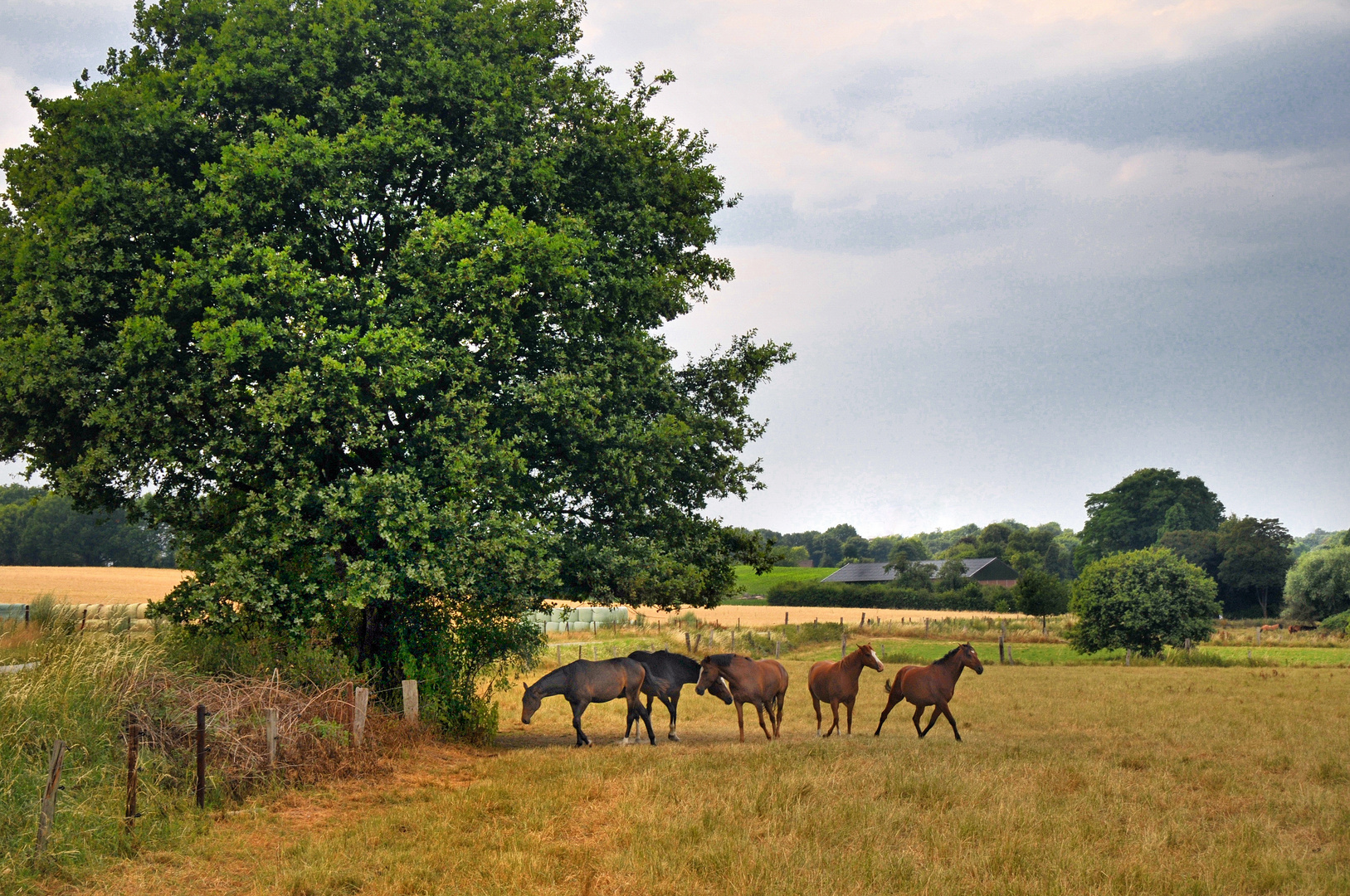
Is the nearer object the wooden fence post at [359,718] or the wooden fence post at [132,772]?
the wooden fence post at [132,772]

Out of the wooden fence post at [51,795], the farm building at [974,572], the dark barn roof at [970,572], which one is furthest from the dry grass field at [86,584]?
the farm building at [974,572]

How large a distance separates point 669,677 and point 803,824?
9053 millimetres

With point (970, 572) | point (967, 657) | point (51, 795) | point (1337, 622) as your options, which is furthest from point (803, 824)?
point (970, 572)

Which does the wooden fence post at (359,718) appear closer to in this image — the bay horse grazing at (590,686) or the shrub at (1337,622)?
the bay horse grazing at (590,686)

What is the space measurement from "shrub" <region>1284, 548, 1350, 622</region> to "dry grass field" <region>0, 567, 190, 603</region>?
304ft

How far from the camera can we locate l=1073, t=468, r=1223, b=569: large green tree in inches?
4825

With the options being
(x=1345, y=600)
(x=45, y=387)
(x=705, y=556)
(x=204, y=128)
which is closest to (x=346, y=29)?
(x=204, y=128)

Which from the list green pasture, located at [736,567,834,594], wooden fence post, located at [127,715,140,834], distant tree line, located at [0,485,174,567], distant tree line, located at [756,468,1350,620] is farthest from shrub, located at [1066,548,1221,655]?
distant tree line, located at [0,485,174,567]

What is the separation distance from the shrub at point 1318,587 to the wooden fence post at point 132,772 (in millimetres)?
97648

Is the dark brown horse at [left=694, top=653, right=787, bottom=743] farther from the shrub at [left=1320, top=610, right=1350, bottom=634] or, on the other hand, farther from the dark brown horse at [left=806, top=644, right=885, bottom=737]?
the shrub at [left=1320, top=610, right=1350, bottom=634]

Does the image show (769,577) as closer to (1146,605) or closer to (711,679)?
(1146,605)

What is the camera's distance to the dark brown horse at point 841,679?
21203mm

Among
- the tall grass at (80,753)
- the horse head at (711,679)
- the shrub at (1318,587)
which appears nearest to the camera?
the tall grass at (80,753)

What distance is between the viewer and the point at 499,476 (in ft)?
61.0
